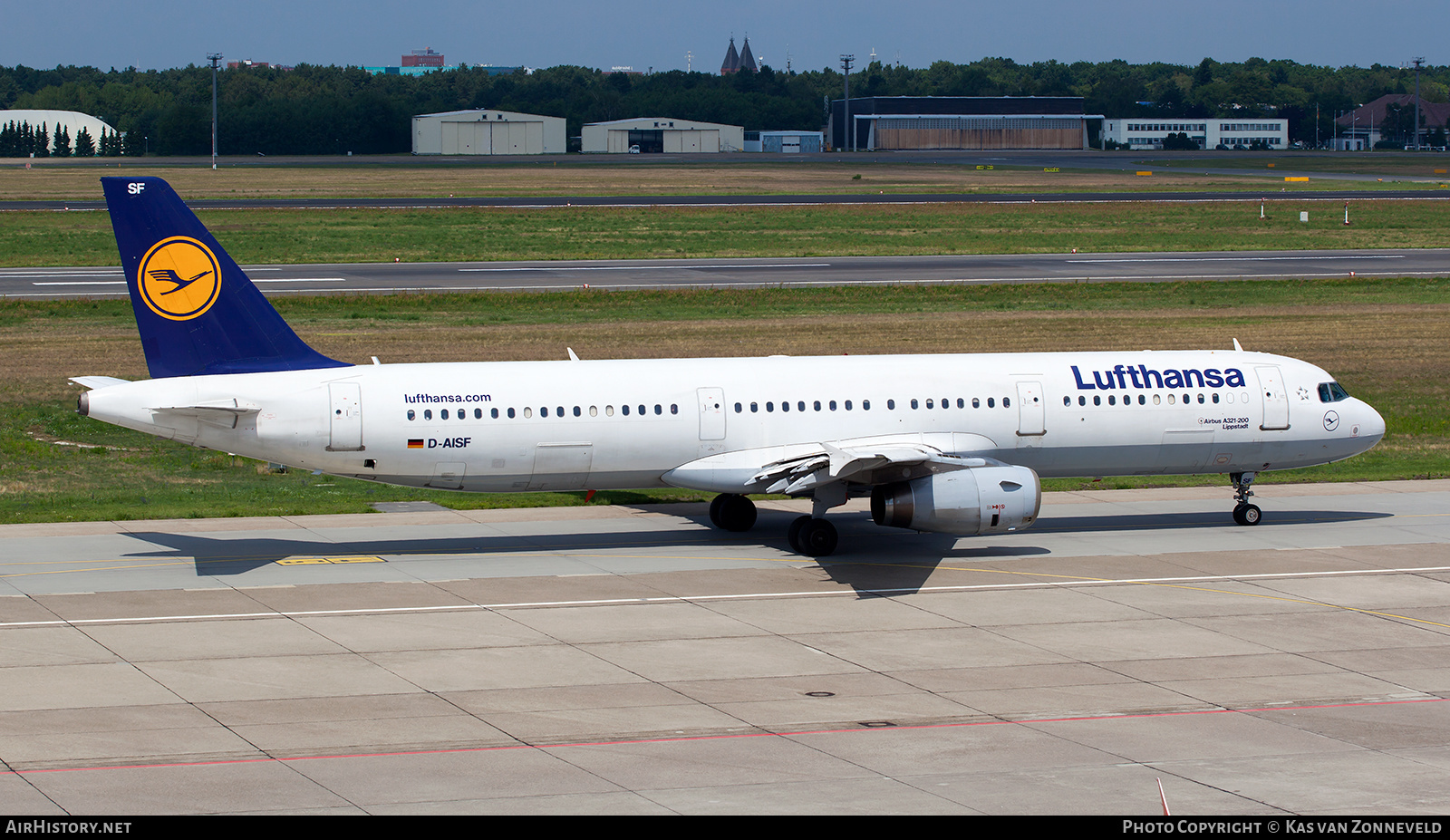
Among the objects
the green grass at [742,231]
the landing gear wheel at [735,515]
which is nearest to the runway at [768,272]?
the green grass at [742,231]

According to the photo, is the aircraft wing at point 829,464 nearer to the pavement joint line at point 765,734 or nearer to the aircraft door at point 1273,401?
the aircraft door at point 1273,401

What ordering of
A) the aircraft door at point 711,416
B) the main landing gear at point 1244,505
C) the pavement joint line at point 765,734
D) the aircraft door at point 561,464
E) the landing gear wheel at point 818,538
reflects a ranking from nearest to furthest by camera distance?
the pavement joint line at point 765,734 → the aircraft door at point 561,464 → the landing gear wheel at point 818,538 → the aircraft door at point 711,416 → the main landing gear at point 1244,505

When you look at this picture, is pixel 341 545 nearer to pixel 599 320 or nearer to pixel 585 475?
pixel 585 475

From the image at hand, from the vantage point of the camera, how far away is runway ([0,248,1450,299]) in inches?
2923

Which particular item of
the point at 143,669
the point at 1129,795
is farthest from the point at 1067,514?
the point at 143,669

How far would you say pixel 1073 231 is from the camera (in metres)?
102

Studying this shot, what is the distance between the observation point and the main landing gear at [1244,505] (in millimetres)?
34844

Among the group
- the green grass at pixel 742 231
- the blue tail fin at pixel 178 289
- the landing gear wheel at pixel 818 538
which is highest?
the green grass at pixel 742 231

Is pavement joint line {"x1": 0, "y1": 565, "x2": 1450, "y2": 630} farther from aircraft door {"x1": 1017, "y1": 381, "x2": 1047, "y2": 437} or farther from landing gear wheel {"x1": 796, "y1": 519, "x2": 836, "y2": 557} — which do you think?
aircraft door {"x1": 1017, "y1": 381, "x2": 1047, "y2": 437}

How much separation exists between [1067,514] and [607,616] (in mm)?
14127

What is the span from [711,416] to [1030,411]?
22.7 ft

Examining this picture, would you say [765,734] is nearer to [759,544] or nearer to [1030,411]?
[759,544]

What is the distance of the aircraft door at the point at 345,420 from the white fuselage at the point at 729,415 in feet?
0.11

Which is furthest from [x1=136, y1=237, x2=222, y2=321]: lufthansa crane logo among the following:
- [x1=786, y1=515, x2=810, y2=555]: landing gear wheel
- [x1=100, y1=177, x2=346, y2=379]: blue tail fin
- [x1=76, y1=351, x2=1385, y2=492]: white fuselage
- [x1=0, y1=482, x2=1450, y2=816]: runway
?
[x1=786, y1=515, x2=810, y2=555]: landing gear wheel
